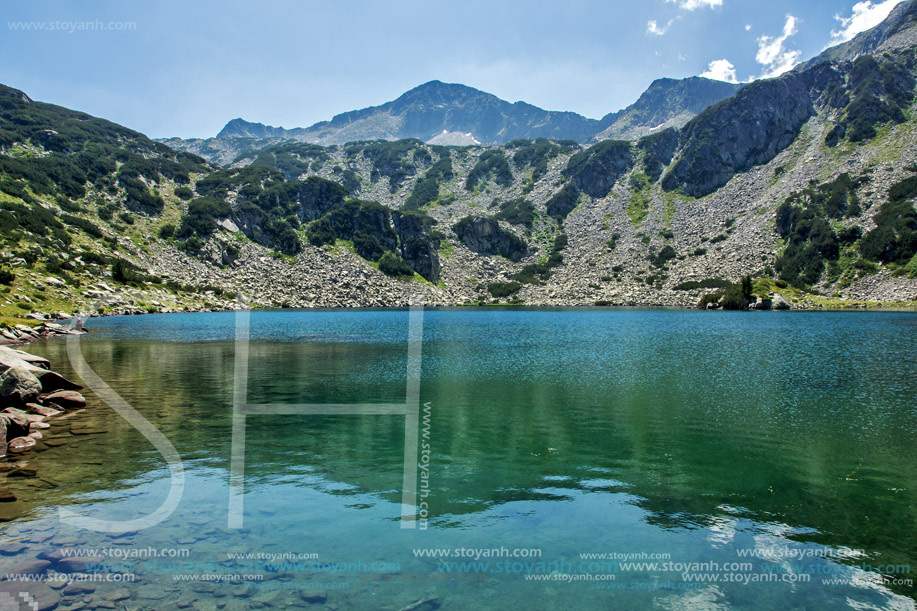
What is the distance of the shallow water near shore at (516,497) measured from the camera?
10227mm

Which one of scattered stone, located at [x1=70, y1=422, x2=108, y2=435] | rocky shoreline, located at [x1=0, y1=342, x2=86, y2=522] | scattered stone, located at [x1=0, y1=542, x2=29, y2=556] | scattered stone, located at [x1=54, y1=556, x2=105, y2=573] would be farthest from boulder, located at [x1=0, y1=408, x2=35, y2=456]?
scattered stone, located at [x1=54, y1=556, x2=105, y2=573]

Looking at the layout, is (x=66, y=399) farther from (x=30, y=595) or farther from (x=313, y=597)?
(x=313, y=597)

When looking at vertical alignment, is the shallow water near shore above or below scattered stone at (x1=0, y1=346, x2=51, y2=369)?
below

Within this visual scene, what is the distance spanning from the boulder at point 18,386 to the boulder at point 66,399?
4.01 ft

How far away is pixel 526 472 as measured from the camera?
57.1 feet

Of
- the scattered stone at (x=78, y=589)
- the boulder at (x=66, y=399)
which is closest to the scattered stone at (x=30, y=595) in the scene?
the scattered stone at (x=78, y=589)

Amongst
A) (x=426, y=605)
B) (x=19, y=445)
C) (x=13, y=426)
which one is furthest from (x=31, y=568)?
(x=13, y=426)

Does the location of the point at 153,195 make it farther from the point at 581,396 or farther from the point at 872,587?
the point at 872,587

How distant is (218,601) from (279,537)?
2.85 m

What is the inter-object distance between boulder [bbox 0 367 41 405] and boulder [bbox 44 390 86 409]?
1221mm

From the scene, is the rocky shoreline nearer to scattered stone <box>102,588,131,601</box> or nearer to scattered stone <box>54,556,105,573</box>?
scattered stone <box>54,556,105,573</box>

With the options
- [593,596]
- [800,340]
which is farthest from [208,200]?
[593,596]

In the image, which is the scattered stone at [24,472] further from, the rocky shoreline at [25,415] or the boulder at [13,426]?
the boulder at [13,426]

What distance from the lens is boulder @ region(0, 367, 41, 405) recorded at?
23109 millimetres
